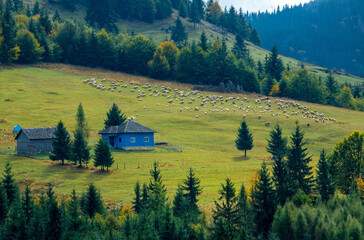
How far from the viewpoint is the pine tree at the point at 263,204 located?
45312 millimetres

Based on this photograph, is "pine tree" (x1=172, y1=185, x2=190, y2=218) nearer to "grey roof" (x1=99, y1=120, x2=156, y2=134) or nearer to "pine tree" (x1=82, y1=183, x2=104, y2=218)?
"pine tree" (x1=82, y1=183, x2=104, y2=218)

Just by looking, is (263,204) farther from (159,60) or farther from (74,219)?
(159,60)

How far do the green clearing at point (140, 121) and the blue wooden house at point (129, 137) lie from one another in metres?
3.43

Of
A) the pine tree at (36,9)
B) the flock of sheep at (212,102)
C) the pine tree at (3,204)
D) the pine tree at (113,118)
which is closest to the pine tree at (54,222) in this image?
the pine tree at (3,204)

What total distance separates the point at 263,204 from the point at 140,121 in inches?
2094

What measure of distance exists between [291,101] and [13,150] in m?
78.6

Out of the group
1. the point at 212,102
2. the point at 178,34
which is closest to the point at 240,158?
the point at 212,102

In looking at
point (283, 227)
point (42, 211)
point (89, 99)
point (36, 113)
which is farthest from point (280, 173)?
point (89, 99)

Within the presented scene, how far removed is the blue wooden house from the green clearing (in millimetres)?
3433

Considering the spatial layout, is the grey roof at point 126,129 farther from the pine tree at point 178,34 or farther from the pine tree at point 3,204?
the pine tree at point 178,34

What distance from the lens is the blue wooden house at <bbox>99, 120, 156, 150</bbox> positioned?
266 ft

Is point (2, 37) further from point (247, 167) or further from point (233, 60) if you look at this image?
point (247, 167)

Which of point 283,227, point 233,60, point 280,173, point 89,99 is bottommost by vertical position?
point 283,227

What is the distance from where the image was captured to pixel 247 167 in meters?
67.6
